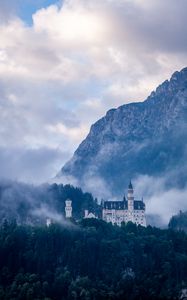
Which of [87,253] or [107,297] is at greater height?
[87,253]

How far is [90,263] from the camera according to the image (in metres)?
148

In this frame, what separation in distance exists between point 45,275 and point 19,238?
17.1m

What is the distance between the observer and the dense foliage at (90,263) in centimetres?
12988

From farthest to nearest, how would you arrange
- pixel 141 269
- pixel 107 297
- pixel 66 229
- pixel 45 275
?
pixel 66 229 < pixel 141 269 < pixel 45 275 < pixel 107 297

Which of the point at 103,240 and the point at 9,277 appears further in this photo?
the point at 103,240

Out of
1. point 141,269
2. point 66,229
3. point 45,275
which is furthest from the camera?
point 66,229

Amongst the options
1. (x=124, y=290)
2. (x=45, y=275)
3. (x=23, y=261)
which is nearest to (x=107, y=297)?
(x=124, y=290)

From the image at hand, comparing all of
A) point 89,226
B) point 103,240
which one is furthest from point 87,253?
point 89,226

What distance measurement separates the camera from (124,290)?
13162 centimetres

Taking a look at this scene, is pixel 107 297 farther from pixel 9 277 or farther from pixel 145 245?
pixel 145 245

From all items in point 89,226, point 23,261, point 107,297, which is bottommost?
point 107,297

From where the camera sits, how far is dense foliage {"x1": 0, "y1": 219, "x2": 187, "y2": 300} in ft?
426

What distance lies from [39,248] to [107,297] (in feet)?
95.3

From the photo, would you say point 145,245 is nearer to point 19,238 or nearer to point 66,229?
point 66,229
